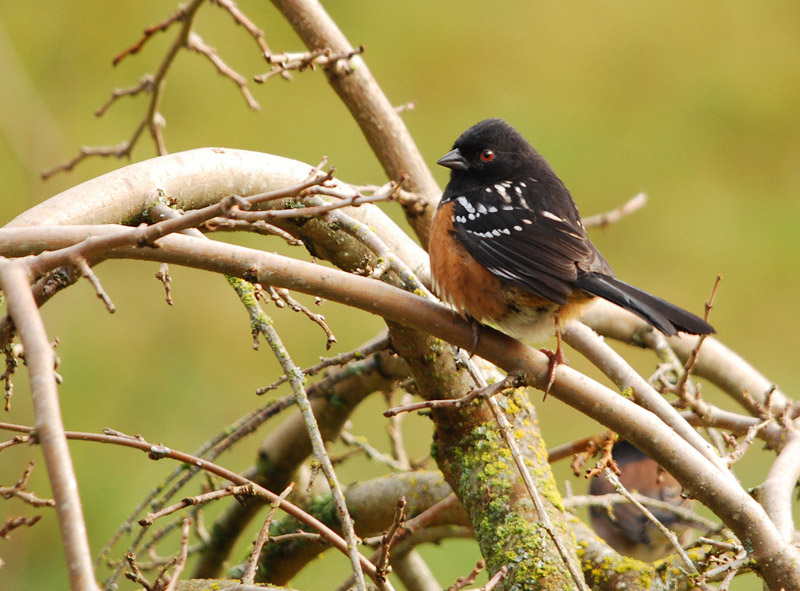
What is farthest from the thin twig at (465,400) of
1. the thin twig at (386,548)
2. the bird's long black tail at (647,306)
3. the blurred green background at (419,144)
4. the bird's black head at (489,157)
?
the blurred green background at (419,144)

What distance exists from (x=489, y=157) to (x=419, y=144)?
11.8 ft

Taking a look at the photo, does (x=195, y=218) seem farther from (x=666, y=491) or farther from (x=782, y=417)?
(x=666, y=491)

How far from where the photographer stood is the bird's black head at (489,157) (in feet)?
7.73

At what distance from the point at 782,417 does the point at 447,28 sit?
5.11 meters

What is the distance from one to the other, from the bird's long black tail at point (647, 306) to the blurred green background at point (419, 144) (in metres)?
2.97

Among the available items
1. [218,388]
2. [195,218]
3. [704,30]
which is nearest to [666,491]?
[218,388]

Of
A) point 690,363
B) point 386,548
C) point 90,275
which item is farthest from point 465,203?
point 90,275

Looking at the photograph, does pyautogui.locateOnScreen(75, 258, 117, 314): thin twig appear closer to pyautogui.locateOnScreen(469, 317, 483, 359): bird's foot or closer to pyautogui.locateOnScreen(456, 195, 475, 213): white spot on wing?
pyautogui.locateOnScreen(469, 317, 483, 359): bird's foot

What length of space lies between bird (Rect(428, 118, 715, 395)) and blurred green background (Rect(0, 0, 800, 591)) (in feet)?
9.17

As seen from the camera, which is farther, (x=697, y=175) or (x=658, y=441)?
(x=697, y=175)

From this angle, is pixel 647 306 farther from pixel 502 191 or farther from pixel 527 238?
pixel 502 191

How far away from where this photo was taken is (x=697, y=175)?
646 centimetres

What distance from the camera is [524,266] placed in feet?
6.21

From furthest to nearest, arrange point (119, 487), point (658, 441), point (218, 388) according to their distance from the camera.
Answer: point (218, 388)
point (119, 487)
point (658, 441)
